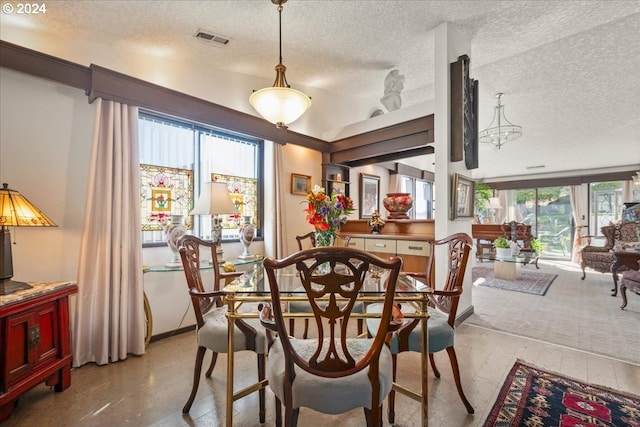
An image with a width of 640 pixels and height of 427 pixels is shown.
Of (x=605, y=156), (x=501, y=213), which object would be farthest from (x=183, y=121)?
(x=501, y=213)

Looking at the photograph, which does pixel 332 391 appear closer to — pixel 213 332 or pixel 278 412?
pixel 278 412

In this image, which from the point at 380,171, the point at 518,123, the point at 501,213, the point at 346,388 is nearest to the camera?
the point at 346,388

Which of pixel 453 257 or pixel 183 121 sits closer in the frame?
pixel 453 257

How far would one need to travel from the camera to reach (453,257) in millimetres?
1996

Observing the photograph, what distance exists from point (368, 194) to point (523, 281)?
318 cm

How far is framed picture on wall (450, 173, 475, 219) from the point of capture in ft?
9.49

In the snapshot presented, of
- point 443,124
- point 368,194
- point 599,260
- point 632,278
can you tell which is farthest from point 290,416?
point 599,260

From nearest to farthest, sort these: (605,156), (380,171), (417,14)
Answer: (417,14) → (380,171) → (605,156)

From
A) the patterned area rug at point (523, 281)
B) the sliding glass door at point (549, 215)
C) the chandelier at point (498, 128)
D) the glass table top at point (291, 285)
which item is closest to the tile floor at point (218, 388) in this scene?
the glass table top at point (291, 285)

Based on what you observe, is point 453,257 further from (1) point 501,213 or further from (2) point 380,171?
(1) point 501,213

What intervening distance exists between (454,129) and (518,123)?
10.5 feet

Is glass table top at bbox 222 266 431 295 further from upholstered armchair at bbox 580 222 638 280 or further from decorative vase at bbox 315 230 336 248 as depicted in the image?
upholstered armchair at bbox 580 222 638 280

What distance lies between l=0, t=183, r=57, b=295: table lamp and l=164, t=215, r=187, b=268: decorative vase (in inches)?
36.6

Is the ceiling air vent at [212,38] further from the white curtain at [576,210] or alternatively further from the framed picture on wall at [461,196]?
the white curtain at [576,210]
